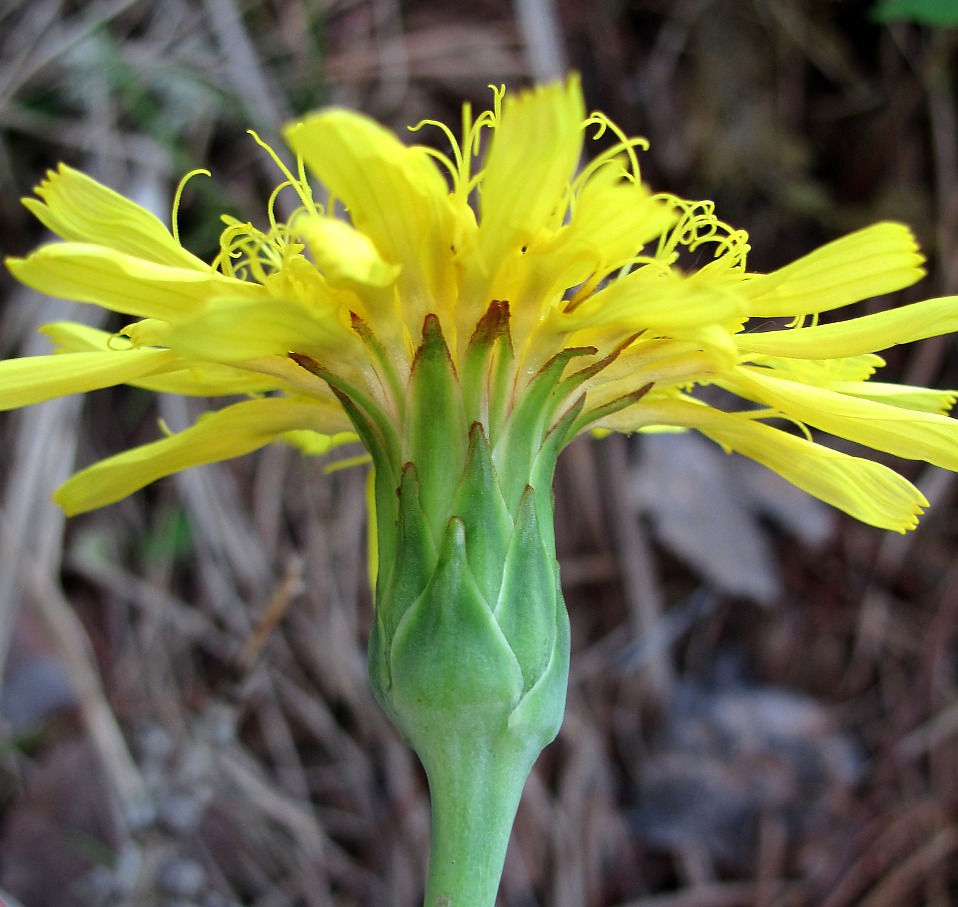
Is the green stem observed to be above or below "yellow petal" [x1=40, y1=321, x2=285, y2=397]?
below

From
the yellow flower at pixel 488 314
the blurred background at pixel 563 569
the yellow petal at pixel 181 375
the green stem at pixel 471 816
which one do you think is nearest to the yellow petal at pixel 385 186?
the yellow flower at pixel 488 314

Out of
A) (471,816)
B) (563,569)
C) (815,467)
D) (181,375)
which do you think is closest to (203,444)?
(181,375)

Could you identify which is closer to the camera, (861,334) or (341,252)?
(341,252)

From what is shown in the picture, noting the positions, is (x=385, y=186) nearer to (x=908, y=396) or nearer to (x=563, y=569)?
(x=908, y=396)

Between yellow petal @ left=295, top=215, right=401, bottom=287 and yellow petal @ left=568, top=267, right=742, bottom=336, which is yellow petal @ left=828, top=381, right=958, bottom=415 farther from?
yellow petal @ left=295, top=215, right=401, bottom=287

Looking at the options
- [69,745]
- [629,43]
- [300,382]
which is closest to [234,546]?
[69,745]

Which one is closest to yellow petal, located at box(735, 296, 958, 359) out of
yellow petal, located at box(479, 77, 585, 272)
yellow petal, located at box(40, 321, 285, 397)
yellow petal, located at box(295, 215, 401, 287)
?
yellow petal, located at box(479, 77, 585, 272)

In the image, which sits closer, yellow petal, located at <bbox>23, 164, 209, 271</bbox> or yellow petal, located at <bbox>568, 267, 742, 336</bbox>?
yellow petal, located at <bbox>568, 267, 742, 336</bbox>
